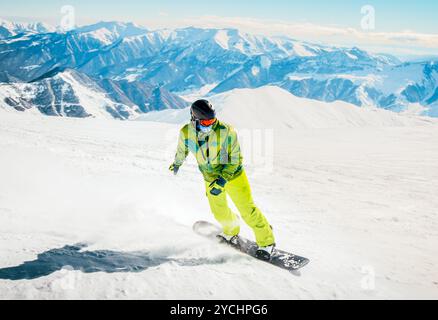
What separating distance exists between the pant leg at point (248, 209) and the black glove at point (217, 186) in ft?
0.53

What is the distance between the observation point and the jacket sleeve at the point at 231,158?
5.63 m

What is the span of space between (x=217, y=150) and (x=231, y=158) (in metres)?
0.27

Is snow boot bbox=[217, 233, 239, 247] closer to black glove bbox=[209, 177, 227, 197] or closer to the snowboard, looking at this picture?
the snowboard

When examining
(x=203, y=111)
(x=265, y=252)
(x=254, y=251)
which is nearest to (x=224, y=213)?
(x=254, y=251)

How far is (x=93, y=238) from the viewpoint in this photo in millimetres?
5980

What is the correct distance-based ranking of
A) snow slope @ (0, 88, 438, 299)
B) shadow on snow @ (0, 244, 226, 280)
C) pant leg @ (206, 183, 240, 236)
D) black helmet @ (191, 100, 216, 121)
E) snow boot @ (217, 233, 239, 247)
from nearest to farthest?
shadow on snow @ (0, 244, 226, 280) < snow slope @ (0, 88, 438, 299) < black helmet @ (191, 100, 216, 121) < pant leg @ (206, 183, 240, 236) < snow boot @ (217, 233, 239, 247)

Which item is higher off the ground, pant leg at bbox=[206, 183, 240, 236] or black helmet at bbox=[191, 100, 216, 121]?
black helmet at bbox=[191, 100, 216, 121]

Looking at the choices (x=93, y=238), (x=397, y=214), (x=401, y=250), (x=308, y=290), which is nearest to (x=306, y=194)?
(x=397, y=214)

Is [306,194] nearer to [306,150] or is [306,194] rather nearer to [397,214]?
[397,214]

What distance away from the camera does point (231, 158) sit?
5.64 metres

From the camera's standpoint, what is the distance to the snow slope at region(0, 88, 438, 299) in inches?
182

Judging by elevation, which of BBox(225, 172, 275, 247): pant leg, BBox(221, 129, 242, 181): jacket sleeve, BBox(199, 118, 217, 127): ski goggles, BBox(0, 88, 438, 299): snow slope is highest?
BBox(199, 118, 217, 127): ski goggles

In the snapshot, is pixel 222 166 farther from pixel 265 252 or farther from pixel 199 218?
pixel 199 218

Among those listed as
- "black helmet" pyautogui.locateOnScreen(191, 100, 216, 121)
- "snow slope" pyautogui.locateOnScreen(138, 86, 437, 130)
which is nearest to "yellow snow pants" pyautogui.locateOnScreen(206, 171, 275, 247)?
"black helmet" pyautogui.locateOnScreen(191, 100, 216, 121)
